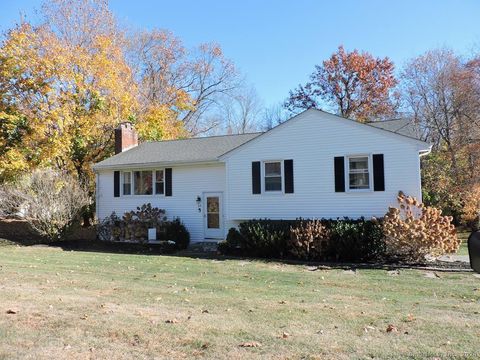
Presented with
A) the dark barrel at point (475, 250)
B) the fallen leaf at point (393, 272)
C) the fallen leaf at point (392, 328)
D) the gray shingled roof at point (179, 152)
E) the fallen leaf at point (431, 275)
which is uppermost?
the gray shingled roof at point (179, 152)

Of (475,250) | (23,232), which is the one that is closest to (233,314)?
(475,250)

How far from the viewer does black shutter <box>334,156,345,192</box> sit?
16.0 meters

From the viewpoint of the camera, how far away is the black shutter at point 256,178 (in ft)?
56.6

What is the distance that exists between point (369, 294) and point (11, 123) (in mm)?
19113

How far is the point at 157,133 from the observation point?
1126 inches

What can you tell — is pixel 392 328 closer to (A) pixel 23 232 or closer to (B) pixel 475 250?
(B) pixel 475 250

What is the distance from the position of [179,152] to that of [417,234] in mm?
11804

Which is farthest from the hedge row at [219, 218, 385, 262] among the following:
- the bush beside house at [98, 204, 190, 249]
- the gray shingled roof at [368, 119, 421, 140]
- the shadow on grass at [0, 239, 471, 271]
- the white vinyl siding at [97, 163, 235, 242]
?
the gray shingled roof at [368, 119, 421, 140]

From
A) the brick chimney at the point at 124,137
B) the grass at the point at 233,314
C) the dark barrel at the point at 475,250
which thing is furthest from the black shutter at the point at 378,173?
the dark barrel at the point at 475,250

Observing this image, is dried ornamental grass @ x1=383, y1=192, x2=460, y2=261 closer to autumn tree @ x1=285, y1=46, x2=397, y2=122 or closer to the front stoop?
the front stoop

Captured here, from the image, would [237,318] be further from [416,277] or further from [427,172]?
[427,172]

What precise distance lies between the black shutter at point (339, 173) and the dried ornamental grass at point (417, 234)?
7.27 feet

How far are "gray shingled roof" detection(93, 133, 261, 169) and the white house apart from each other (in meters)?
0.06

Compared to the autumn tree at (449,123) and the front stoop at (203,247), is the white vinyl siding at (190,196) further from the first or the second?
the autumn tree at (449,123)
